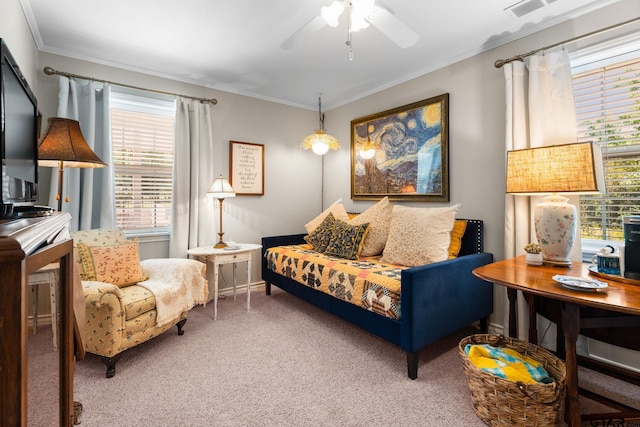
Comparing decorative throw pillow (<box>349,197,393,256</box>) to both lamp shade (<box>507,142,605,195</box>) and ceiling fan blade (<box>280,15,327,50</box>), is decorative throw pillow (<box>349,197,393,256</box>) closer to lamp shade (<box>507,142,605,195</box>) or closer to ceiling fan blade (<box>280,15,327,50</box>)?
lamp shade (<box>507,142,605,195</box>)

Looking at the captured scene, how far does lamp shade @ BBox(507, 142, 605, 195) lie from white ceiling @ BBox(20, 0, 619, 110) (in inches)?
43.9

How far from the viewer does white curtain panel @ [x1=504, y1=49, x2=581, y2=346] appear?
6.90 feet

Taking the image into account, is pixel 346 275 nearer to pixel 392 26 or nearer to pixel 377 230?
pixel 377 230

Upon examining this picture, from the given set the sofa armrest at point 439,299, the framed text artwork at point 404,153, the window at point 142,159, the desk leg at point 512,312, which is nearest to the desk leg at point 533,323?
the desk leg at point 512,312

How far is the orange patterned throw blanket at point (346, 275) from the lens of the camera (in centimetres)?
206

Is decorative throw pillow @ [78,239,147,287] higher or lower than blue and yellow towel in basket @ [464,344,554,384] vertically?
higher

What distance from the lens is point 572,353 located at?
4.58ft

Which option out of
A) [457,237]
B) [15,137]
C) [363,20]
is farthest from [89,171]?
[457,237]

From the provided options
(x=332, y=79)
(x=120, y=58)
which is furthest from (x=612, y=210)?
(x=120, y=58)

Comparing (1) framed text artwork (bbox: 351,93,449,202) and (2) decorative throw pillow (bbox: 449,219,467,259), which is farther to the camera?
(1) framed text artwork (bbox: 351,93,449,202)

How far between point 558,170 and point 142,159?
3.49 metres

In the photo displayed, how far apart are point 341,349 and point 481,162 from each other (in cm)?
197

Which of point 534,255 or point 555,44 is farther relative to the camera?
point 555,44

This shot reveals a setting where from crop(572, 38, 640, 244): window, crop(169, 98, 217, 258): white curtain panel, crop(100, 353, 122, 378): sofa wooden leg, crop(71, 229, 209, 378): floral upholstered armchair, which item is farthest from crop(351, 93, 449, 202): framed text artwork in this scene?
crop(100, 353, 122, 378): sofa wooden leg
